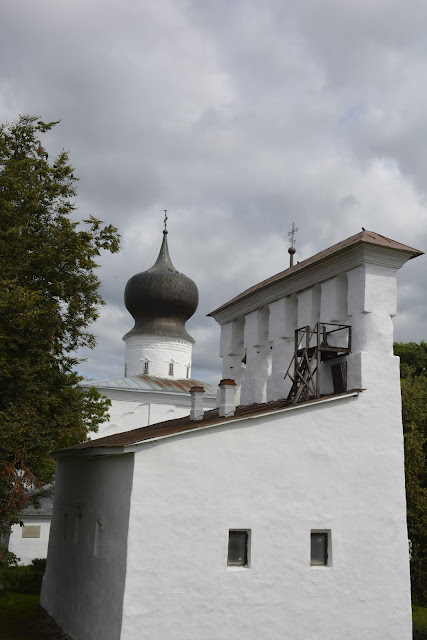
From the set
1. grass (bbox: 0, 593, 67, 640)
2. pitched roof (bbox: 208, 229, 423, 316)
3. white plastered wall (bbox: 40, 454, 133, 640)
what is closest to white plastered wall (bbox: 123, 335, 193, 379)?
grass (bbox: 0, 593, 67, 640)

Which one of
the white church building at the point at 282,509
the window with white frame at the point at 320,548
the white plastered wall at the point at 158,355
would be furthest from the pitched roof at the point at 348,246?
the white plastered wall at the point at 158,355

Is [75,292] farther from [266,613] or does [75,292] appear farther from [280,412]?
[266,613]

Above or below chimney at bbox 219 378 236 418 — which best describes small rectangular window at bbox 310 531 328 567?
below

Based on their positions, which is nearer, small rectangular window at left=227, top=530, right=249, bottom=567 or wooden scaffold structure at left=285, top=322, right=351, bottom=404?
small rectangular window at left=227, top=530, right=249, bottom=567

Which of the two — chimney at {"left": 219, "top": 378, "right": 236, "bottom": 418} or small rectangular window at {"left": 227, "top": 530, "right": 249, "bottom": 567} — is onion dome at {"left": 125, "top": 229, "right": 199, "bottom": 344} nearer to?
chimney at {"left": 219, "top": 378, "right": 236, "bottom": 418}

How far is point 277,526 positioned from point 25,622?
9027mm

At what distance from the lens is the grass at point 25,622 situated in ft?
53.6

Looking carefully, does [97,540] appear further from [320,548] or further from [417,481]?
[417,481]

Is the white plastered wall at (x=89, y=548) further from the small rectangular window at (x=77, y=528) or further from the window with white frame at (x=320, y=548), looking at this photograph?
the window with white frame at (x=320, y=548)

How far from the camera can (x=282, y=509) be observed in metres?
13.3

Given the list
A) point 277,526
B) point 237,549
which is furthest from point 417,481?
point 237,549

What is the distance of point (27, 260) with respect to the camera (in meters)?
15.4

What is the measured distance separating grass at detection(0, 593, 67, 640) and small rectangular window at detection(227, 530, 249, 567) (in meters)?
5.56

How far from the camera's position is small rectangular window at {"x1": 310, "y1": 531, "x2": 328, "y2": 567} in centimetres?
1348
